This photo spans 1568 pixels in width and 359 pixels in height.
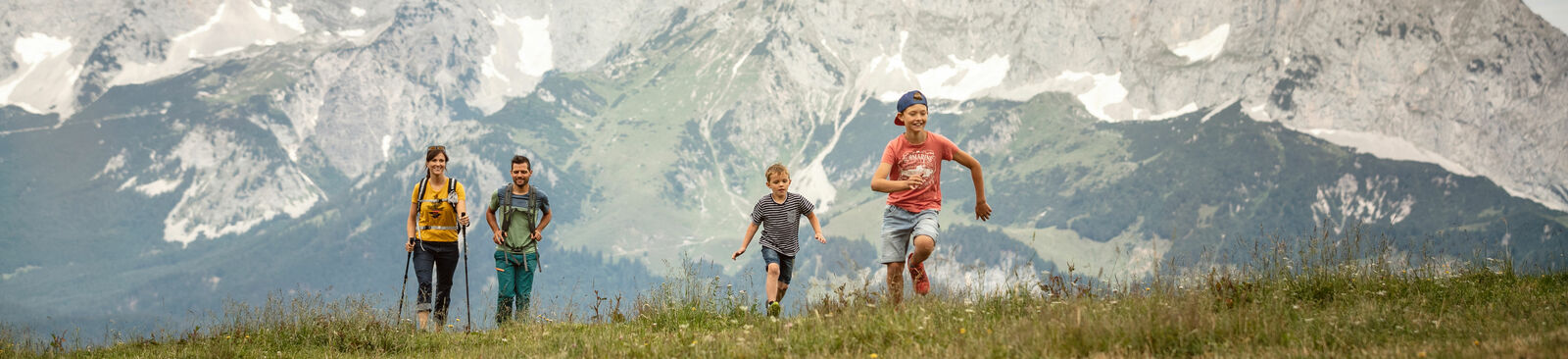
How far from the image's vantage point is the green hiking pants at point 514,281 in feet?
41.4

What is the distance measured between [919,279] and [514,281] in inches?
224

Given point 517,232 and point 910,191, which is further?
point 517,232

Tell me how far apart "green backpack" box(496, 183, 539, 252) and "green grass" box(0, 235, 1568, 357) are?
1.54m

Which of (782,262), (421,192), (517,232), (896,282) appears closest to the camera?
(896,282)

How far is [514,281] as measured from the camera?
1283cm

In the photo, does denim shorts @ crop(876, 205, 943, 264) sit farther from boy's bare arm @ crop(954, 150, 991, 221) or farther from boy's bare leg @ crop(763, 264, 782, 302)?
boy's bare leg @ crop(763, 264, 782, 302)

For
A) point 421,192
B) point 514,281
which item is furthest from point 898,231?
point 421,192

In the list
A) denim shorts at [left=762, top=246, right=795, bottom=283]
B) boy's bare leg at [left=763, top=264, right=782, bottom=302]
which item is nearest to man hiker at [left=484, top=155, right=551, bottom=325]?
denim shorts at [left=762, top=246, right=795, bottom=283]

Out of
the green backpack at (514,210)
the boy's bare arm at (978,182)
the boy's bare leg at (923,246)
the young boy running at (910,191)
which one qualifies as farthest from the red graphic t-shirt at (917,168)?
the green backpack at (514,210)

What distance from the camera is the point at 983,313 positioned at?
8.28m

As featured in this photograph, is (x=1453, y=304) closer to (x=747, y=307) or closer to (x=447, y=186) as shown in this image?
(x=747, y=307)

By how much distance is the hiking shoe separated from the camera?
31.4 ft

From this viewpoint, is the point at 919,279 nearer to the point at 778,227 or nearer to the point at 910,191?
the point at 910,191

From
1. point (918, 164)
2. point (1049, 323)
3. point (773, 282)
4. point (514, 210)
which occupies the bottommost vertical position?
point (1049, 323)
